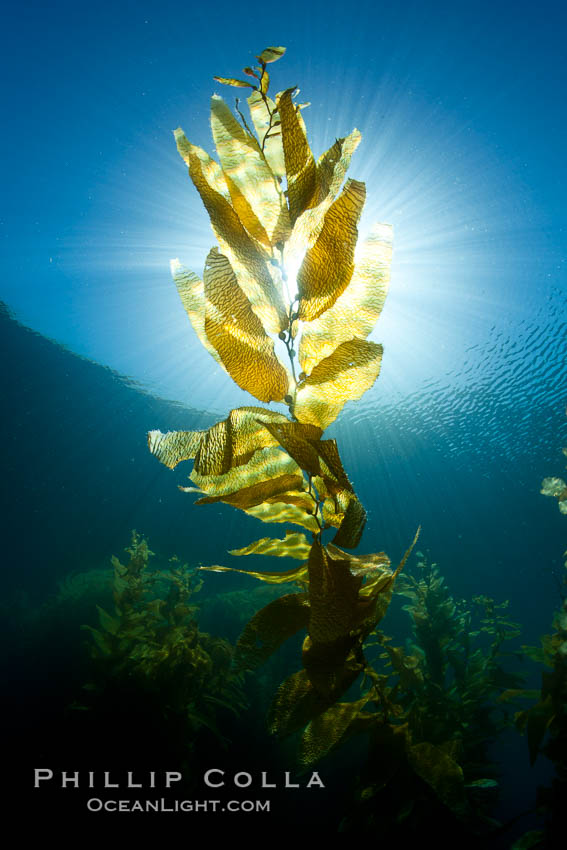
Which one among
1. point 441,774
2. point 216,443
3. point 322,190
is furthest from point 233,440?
point 441,774

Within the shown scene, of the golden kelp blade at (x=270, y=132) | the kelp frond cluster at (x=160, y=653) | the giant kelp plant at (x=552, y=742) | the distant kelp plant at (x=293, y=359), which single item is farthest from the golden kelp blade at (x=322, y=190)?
the kelp frond cluster at (x=160, y=653)

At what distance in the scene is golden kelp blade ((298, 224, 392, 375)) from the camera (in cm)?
56

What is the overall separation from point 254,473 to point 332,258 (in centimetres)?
35

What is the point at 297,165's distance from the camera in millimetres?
537

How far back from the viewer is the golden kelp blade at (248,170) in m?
0.61

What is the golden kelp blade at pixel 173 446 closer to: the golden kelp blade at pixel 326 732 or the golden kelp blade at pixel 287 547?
the golden kelp blade at pixel 287 547

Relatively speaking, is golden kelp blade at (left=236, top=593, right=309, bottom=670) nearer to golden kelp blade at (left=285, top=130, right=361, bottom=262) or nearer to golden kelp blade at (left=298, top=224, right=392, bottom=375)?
golden kelp blade at (left=298, top=224, right=392, bottom=375)

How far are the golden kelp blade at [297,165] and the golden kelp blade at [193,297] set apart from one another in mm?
206

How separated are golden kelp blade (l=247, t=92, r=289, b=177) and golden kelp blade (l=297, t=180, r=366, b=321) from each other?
0.29m

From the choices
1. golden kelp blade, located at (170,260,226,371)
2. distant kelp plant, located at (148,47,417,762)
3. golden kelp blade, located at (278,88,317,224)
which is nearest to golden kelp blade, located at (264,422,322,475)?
distant kelp plant, located at (148,47,417,762)

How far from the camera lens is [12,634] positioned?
915 cm

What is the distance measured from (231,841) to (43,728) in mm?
3043

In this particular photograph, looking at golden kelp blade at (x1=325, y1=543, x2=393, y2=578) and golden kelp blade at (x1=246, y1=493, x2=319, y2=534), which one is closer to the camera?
golden kelp blade at (x1=325, y1=543, x2=393, y2=578)

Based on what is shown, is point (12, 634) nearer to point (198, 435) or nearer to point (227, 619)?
point (227, 619)
